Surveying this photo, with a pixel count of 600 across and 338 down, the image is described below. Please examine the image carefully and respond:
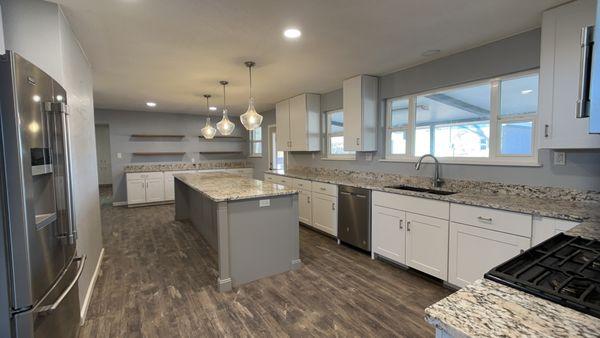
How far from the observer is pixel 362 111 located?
3.94 meters

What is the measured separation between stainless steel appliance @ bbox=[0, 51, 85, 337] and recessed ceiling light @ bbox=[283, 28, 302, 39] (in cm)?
174

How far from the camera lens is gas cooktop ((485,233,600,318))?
2.63 feet

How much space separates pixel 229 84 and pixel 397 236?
10.7 ft

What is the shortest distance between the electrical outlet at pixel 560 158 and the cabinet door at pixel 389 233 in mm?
1334

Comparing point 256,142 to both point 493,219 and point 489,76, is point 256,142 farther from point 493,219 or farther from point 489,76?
Answer: point 493,219

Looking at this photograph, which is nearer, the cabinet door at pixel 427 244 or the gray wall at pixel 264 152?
the cabinet door at pixel 427 244

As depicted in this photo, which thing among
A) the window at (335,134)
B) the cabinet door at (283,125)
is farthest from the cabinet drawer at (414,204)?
the cabinet door at (283,125)

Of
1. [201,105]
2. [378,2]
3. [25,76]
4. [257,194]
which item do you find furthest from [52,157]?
[201,105]

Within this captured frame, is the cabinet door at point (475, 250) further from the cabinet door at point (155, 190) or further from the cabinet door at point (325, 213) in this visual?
the cabinet door at point (155, 190)

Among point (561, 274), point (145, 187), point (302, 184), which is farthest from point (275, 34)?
point (145, 187)

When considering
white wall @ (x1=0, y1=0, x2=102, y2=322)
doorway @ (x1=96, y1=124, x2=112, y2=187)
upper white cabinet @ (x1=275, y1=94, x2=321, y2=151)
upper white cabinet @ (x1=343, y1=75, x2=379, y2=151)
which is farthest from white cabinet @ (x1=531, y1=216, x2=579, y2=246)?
doorway @ (x1=96, y1=124, x2=112, y2=187)

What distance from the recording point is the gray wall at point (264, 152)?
23.3 ft

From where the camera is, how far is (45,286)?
1.36 m

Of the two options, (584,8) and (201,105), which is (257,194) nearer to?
(584,8)
